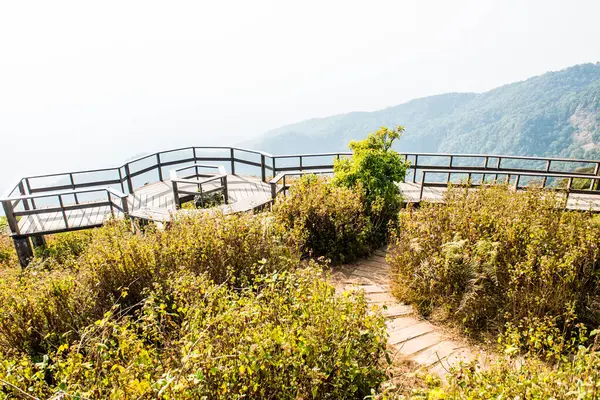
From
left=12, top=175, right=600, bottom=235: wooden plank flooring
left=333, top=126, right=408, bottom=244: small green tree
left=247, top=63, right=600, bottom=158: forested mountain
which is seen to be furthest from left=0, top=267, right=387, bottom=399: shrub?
left=247, top=63, right=600, bottom=158: forested mountain

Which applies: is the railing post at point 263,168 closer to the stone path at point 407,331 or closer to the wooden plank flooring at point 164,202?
the wooden plank flooring at point 164,202

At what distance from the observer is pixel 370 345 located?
2.74 metres

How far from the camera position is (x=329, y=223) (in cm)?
638

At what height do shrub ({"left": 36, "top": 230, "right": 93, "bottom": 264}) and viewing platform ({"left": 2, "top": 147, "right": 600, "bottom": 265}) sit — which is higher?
viewing platform ({"left": 2, "top": 147, "right": 600, "bottom": 265})

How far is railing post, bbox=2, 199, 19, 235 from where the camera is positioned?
742 cm

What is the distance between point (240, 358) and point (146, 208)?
673 centimetres

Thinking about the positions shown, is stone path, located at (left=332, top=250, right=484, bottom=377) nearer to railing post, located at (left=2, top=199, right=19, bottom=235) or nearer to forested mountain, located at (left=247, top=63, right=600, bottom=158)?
railing post, located at (left=2, top=199, right=19, bottom=235)

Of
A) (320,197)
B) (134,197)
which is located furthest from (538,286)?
(134,197)

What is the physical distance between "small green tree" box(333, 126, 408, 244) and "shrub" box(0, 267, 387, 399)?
4.74 m

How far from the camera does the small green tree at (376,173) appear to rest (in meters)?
7.52

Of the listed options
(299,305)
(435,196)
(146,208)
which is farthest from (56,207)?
(435,196)

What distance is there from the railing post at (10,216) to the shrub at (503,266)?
327 inches

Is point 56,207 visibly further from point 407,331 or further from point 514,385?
point 514,385

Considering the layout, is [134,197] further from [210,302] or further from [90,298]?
[210,302]
